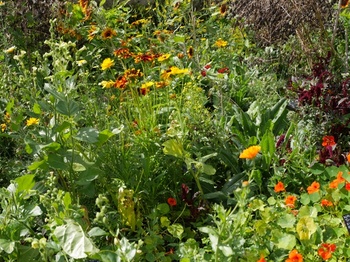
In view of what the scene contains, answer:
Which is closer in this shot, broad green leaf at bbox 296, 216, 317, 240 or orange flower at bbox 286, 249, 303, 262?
orange flower at bbox 286, 249, 303, 262

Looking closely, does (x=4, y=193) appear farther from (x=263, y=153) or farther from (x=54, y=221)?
(x=263, y=153)

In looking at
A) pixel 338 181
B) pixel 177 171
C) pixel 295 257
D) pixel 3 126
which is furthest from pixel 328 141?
pixel 3 126

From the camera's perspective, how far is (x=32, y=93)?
10.1 feet

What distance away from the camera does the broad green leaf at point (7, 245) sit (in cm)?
236

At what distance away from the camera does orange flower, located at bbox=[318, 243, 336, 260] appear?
7.63 feet

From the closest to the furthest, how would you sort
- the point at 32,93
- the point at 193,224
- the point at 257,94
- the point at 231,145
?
1. the point at 193,224
2. the point at 32,93
3. the point at 231,145
4. the point at 257,94

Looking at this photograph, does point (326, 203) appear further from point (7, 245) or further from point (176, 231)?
point (7, 245)

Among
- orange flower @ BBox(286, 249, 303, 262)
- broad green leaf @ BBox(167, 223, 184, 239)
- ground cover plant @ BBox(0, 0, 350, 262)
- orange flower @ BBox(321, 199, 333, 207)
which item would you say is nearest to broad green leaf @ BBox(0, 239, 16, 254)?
ground cover plant @ BBox(0, 0, 350, 262)

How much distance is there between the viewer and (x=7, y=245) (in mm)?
2385

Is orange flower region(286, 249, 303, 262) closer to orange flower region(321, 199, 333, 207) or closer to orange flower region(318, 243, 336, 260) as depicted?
orange flower region(318, 243, 336, 260)

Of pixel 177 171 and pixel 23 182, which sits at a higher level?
pixel 23 182

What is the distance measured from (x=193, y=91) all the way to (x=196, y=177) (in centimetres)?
68

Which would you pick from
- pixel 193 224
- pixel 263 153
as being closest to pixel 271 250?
pixel 193 224

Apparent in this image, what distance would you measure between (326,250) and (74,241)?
984 mm
